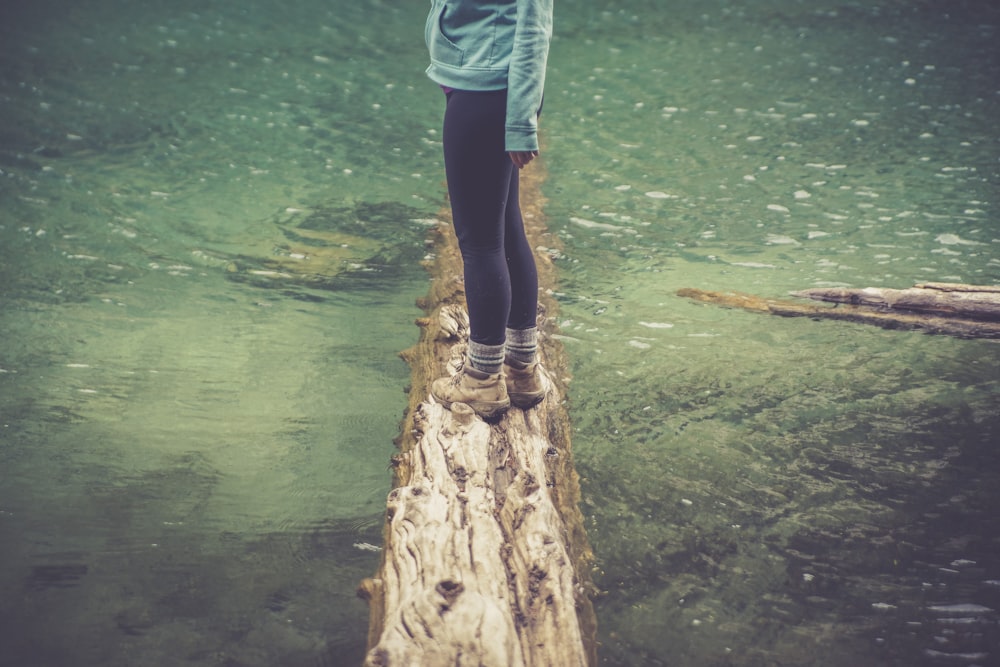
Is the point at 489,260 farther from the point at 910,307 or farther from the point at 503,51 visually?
the point at 910,307

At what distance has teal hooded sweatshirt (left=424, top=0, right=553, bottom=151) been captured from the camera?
66.5 inches

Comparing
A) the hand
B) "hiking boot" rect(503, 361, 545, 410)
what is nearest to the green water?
"hiking boot" rect(503, 361, 545, 410)

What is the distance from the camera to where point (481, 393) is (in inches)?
80.8

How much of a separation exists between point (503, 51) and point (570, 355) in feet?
4.59

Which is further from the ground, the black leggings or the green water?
the black leggings

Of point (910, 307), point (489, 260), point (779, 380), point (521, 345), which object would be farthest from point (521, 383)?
point (910, 307)

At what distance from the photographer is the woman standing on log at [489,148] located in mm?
1708

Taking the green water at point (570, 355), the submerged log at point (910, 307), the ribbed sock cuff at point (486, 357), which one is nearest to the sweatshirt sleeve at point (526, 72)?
the ribbed sock cuff at point (486, 357)

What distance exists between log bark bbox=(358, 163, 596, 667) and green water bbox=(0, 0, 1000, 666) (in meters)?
0.20

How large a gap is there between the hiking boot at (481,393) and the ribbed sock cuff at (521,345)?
0.10 meters

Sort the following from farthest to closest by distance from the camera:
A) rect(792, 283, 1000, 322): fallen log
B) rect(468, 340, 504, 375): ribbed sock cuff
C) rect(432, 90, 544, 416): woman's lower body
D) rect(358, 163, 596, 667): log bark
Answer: rect(792, 283, 1000, 322): fallen log → rect(468, 340, 504, 375): ribbed sock cuff → rect(432, 90, 544, 416): woman's lower body → rect(358, 163, 596, 667): log bark

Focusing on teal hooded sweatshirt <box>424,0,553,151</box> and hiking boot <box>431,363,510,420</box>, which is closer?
teal hooded sweatshirt <box>424,0,553,151</box>

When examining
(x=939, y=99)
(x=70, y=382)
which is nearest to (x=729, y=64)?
(x=939, y=99)

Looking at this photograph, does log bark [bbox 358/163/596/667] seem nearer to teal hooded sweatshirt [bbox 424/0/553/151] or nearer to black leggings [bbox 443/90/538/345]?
black leggings [bbox 443/90/538/345]
